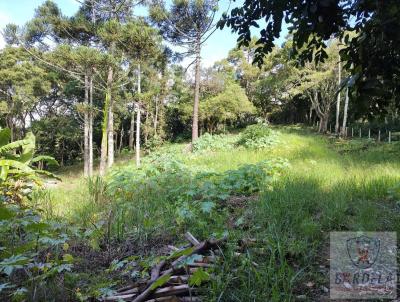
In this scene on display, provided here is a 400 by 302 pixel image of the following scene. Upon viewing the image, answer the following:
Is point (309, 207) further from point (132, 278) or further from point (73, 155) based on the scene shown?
point (73, 155)

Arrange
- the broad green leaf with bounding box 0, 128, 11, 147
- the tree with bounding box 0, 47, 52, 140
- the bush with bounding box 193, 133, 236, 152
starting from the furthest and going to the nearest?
the tree with bounding box 0, 47, 52, 140
the bush with bounding box 193, 133, 236, 152
the broad green leaf with bounding box 0, 128, 11, 147

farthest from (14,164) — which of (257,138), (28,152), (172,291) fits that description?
(257,138)

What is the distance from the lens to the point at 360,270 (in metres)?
2.33

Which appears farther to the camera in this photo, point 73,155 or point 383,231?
point 73,155

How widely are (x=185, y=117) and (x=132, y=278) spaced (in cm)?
2394

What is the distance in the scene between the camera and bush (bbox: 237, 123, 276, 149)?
11953 mm

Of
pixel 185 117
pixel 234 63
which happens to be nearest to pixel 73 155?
pixel 185 117

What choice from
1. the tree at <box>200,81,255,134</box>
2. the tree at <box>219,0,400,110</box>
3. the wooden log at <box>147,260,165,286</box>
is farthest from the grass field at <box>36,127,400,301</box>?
the tree at <box>200,81,255,134</box>

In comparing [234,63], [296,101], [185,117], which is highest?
[234,63]

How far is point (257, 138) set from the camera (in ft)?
41.3

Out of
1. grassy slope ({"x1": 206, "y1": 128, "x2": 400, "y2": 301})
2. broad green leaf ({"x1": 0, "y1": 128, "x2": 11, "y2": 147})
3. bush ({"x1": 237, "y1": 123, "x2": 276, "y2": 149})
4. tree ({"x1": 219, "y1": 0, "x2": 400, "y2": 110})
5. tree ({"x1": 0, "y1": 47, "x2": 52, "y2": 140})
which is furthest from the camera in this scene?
tree ({"x1": 0, "y1": 47, "x2": 52, "y2": 140})

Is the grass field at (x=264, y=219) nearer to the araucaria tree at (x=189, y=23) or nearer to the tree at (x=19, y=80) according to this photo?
the araucaria tree at (x=189, y=23)

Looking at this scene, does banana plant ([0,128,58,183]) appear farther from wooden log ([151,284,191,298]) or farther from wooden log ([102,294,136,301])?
wooden log ([151,284,191,298])

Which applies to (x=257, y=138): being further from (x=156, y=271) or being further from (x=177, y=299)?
(x=177, y=299)
